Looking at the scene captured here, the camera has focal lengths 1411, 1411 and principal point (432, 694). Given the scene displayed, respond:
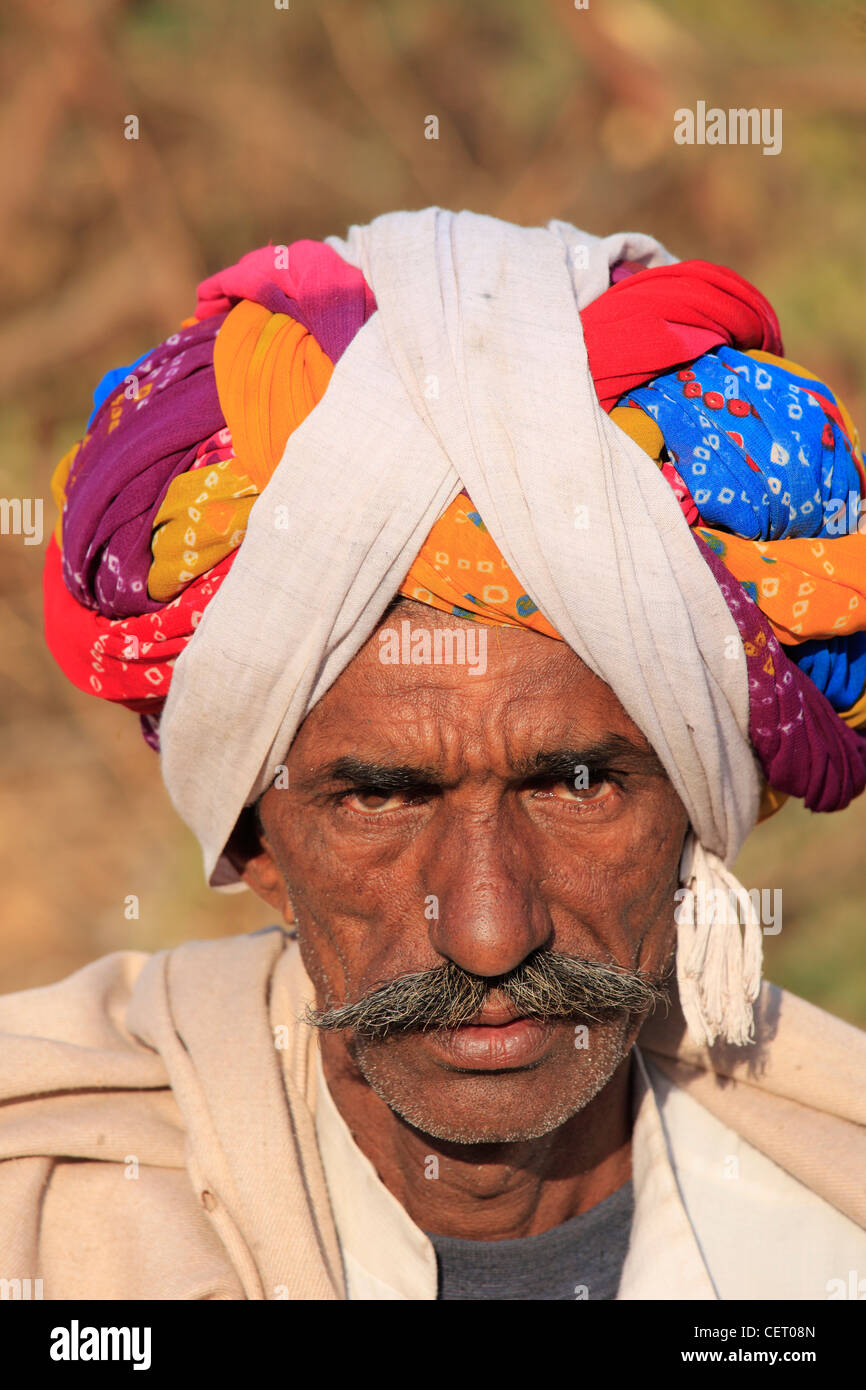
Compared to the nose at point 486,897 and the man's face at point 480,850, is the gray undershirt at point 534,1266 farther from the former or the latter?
the nose at point 486,897

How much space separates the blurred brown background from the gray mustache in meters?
4.29

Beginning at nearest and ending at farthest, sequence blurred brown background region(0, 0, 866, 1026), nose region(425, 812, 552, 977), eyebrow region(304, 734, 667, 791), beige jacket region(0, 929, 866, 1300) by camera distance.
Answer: nose region(425, 812, 552, 977) → eyebrow region(304, 734, 667, 791) → beige jacket region(0, 929, 866, 1300) → blurred brown background region(0, 0, 866, 1026)

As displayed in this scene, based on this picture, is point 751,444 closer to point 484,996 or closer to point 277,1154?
point 484,996

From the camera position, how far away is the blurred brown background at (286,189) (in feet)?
21.3

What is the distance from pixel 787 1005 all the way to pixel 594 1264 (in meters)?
0.63

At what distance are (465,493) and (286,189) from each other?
5.25 metres

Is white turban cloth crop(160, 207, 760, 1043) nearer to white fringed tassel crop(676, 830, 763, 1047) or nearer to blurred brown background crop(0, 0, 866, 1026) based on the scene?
white fringed tassel crop(676, 830, 763, 1047)

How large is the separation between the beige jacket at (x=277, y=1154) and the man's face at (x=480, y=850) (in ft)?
0.91

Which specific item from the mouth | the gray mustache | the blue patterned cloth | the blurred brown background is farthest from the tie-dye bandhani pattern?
the blurred brown background

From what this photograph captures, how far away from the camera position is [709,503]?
2225 millimetres

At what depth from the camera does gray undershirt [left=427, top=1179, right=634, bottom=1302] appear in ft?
8.10

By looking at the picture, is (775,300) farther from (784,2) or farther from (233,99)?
(233,99)

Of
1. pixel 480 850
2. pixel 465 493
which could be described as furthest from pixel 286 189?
pixel 480 850

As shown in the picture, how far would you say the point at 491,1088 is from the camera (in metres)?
2.25
